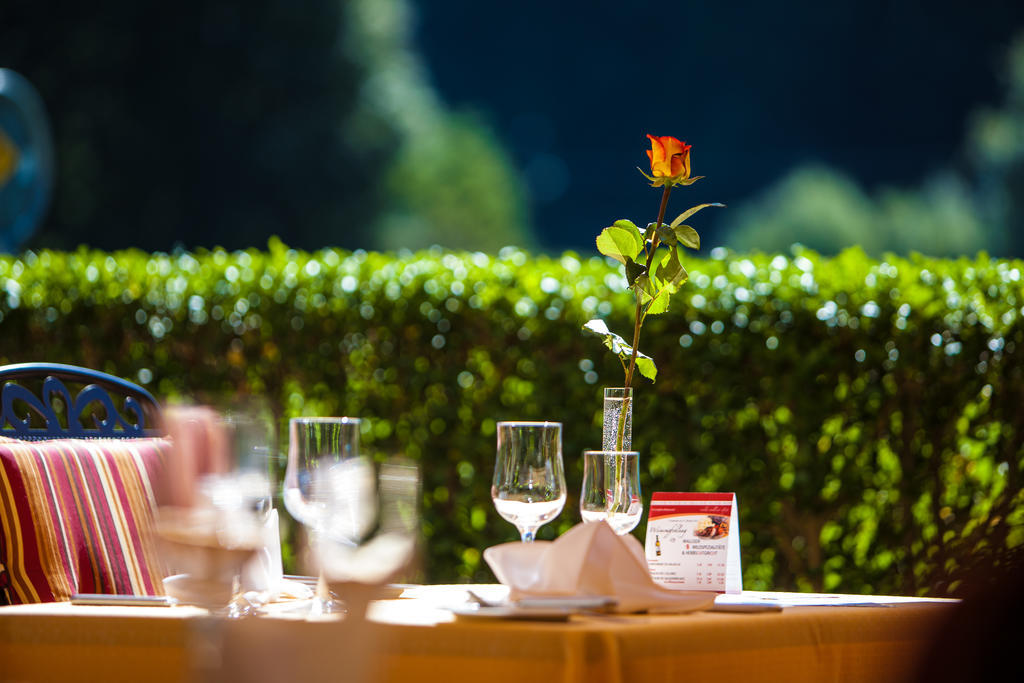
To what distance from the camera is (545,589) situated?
1.53m

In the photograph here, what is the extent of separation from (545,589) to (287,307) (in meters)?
2.94

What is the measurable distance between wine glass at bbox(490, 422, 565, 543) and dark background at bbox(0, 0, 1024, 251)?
68.9 feet

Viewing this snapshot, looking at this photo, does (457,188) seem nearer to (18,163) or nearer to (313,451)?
(18,163)

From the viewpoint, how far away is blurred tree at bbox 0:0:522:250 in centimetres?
2166

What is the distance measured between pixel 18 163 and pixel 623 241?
7345 millimetres

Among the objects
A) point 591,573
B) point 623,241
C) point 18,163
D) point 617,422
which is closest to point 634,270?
point 623,241

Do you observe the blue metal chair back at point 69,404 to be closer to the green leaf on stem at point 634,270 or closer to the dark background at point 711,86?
the green leaf on stem at point 634,270

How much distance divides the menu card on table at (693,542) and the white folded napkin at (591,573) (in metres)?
0.20

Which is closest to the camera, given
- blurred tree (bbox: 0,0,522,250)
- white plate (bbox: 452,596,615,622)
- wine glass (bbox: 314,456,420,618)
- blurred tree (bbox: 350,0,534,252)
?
wine glass (bbox: 314,456,420,618)

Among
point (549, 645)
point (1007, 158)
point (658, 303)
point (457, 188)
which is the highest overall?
point (457, 188)

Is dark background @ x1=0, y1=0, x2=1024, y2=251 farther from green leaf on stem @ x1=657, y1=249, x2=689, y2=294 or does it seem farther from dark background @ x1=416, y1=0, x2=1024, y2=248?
green leaf on stem @ x1=657, y1=249, x2=689, y2=294

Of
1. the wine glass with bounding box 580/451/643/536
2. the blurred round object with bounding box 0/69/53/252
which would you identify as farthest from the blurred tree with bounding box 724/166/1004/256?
the wine glass with bounding box 580/451/643/536

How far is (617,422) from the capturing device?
6.02 ft

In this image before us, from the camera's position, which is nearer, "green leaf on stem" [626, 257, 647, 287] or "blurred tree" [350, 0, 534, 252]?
"green leaf on stem" [626, 257, 647, 287]
